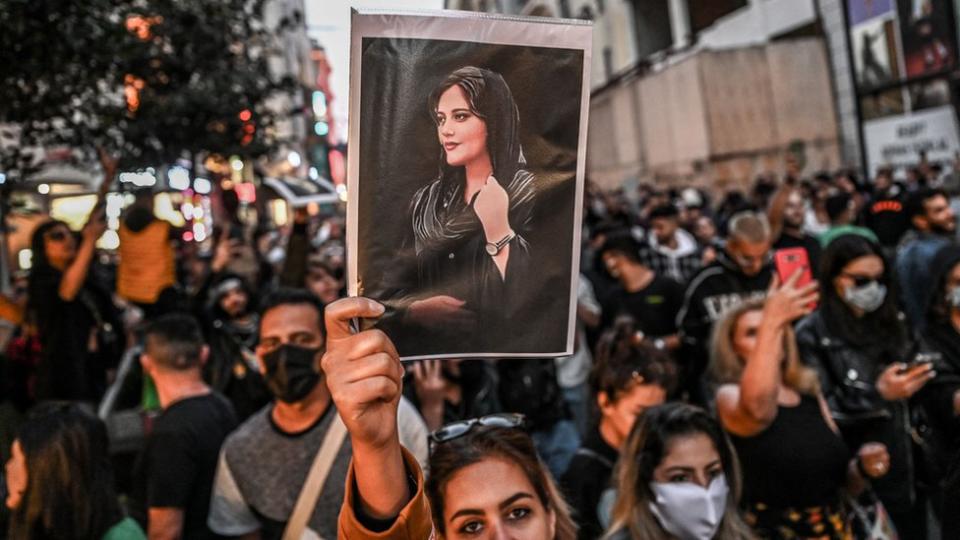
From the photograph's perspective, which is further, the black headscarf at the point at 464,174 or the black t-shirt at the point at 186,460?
the black t-shirt at the point at 186,460

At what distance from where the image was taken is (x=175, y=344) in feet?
15.6

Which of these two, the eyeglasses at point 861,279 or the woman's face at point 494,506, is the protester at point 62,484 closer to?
the woman's face at point 494,506

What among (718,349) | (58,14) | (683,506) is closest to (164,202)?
(58,14)

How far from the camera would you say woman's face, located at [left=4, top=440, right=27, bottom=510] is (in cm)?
349

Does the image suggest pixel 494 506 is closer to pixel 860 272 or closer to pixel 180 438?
pixel 180 438

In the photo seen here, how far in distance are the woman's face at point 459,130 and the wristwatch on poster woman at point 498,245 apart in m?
0.16

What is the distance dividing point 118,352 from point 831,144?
68.1 feet

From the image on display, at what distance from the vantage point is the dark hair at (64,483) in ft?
11.3

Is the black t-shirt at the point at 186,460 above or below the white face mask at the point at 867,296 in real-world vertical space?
below

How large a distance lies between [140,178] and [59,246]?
11.3ft

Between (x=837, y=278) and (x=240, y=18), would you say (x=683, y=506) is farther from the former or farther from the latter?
(x=240, y=18)

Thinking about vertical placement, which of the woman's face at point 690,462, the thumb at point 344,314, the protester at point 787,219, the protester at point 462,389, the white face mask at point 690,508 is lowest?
the white face mask at point 690,508

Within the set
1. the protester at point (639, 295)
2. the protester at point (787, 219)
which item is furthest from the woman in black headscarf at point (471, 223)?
the protester at point (787, 219)

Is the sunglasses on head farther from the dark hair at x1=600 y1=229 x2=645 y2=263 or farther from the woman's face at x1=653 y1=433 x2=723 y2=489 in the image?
the dark hair at x1=600 y1=229 x2=645 y2=263
